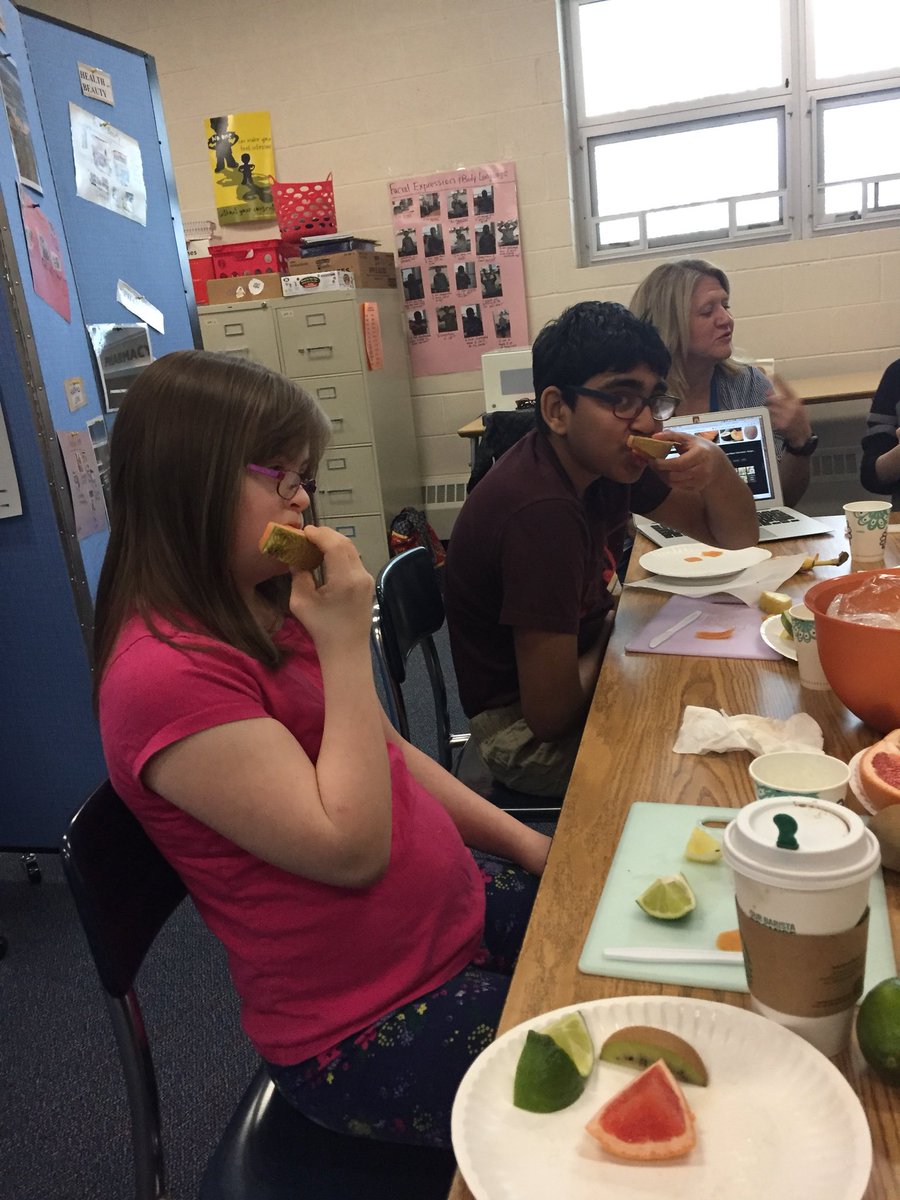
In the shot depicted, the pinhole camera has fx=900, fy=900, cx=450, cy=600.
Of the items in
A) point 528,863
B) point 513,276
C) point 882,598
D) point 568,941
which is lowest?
point 528,863

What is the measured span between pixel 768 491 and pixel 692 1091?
2.00 metres

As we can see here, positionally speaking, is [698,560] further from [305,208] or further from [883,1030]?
[305,208]

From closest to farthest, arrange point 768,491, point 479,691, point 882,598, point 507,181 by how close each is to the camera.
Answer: point 882,598
point 479,691
point 768,491
point 507,181

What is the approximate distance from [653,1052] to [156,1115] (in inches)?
24.1

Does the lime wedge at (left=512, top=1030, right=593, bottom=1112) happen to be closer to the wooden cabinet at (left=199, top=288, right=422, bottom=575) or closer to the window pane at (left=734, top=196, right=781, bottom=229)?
the wooden cabinet at (left=199, top=288, right=422, bottom=575)

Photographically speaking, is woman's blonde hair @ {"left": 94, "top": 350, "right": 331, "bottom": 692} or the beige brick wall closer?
Answer: woman's blonde hair @ {"left": 94, "top": 350, "right": 331, "bottom": 692}

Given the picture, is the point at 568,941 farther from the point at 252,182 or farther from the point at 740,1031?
the point at 252,182

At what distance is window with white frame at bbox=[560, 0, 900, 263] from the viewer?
3979mm

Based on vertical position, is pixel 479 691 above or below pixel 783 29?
below

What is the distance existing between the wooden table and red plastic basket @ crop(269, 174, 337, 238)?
345 centimetres

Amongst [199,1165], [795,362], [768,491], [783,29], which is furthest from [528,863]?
[783,29]

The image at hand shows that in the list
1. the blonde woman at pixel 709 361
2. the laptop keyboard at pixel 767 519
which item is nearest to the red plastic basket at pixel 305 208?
the blonde woman at pixel 709 361

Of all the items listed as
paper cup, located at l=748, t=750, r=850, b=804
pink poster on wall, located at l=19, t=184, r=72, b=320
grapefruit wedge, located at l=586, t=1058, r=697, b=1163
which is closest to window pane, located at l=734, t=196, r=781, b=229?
pink poster on wall, located at l=19, t=184, r=72, b=320

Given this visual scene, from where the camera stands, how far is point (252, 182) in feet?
15.1
